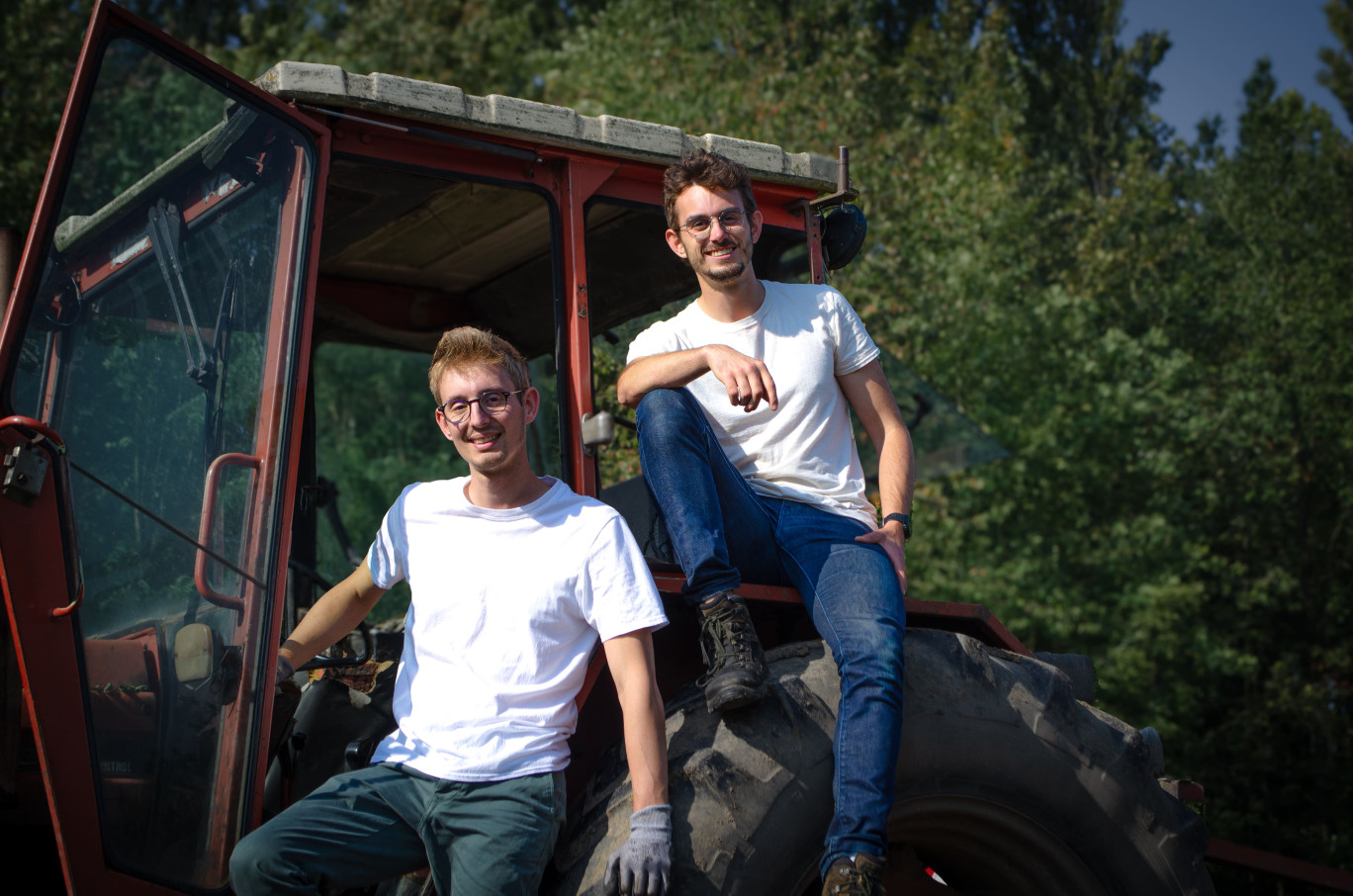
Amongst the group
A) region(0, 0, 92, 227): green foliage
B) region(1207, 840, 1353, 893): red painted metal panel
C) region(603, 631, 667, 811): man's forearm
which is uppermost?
region(0, 0, 92, 227): green foliage

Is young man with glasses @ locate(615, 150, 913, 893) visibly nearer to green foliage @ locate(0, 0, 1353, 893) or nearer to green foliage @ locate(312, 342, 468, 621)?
green foliage @ locate(0, 0, 1353, 893)

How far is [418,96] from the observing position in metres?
2.64

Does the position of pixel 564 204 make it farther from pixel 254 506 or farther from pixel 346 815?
pixel 346 815

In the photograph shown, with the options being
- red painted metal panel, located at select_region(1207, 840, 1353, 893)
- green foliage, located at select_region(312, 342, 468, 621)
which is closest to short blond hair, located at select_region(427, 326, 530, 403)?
red painted metal panel, located at select_region(1207, 840, 1353, 893)

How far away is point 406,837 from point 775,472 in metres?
1.16

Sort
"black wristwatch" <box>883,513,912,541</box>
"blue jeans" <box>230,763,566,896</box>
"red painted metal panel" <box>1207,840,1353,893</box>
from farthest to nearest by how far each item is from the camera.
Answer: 1. "red painted metal panel" <box>1207,840,1353,893</box>
2. "black wristwatch" <box>883,513,912,541</box>
3. "blue jeans" <box>230,763,566,896</box>

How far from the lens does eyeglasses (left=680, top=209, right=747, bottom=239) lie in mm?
2859

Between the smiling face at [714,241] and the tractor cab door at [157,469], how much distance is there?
878 mm

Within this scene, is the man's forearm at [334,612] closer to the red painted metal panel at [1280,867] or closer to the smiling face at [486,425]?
the smiling face at [486,425]

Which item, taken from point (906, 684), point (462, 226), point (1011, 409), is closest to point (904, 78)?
point (1011, 409)

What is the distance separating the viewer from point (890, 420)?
293 cm

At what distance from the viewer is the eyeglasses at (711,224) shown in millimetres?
2859

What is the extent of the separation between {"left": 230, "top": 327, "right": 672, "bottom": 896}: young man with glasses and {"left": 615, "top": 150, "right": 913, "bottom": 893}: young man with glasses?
206 millimetres

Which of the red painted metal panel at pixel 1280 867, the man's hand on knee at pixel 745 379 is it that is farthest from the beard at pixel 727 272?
the red painted metal panel at pixel 1280 867
